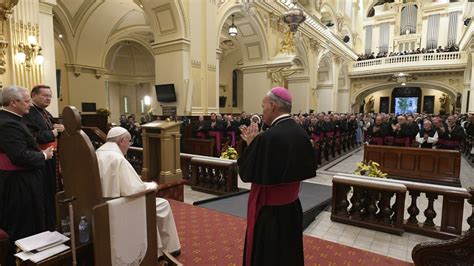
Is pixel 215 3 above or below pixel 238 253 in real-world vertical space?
above

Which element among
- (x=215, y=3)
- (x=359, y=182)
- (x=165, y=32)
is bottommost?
(x=359, y=182)

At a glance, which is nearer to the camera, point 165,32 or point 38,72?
point 38,72

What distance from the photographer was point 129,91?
21.5 m

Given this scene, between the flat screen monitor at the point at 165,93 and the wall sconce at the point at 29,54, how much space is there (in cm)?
392

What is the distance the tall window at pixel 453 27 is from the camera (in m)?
24.6

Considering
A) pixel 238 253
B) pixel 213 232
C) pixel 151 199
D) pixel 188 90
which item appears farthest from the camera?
pixel 188 90

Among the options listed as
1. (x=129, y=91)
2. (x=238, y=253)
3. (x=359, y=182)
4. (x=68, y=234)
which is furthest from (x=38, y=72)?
(x=129, y=91)

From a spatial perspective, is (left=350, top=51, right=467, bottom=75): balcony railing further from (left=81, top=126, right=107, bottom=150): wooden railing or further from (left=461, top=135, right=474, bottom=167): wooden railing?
(left=81, top=126, right=107, bottom=150): wooden railing

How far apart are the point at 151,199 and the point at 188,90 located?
7.28 metres

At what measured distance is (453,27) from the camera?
24.8 m

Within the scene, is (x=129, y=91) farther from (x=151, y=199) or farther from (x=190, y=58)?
(x=151, y=199)

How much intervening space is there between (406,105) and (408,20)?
832cm

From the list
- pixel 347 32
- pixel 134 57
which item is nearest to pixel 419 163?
pixel 134 57

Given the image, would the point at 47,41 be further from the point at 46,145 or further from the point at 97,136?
the point at 46,145
